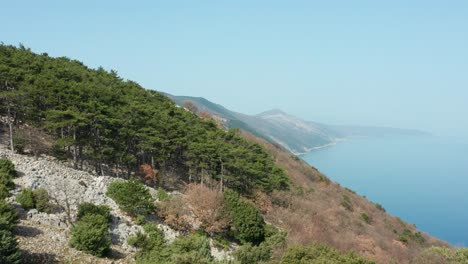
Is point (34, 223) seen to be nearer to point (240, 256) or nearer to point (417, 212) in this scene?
point (240, 256)

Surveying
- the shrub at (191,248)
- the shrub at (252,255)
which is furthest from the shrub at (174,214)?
the shrub at (252,255)

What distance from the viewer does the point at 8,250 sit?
14609mm

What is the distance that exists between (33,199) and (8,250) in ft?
19.9

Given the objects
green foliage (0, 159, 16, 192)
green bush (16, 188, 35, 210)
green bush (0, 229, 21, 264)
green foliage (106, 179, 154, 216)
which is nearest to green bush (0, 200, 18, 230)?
green bush (0, 229, 21, 264)

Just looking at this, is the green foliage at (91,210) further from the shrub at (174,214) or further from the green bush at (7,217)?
the shrub at (174,214)

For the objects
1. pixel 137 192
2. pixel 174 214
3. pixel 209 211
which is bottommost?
pixel 174 214

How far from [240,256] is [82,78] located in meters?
31.5

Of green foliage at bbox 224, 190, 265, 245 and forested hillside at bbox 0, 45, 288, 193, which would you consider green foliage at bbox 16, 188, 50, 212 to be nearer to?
forested hillside at bbox 0, 45, 288, 193

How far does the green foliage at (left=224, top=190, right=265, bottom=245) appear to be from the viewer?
27250mm

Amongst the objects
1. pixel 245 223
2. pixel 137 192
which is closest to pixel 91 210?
pixel 137 192

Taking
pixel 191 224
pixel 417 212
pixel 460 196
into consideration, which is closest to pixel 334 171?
pixel 460 196

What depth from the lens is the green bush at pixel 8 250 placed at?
1438 centimetres

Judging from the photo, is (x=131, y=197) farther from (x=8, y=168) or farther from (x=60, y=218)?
(x=8, y=168)

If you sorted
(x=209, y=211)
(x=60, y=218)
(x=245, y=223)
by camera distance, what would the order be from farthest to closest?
(x=245, y=223) < (x=209, y=211) < (x=60, y=218)
